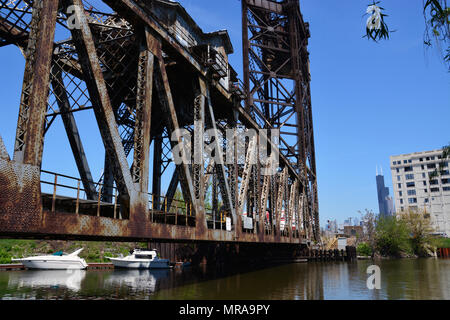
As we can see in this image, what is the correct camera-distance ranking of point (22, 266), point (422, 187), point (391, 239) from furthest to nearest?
point (422, 187) → point (391, 239) → point (22, 266)

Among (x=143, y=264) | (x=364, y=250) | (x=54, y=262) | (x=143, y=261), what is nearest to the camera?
(x=54, y=262)

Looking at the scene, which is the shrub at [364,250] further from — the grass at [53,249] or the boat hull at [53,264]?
the boat hull at [53,264]

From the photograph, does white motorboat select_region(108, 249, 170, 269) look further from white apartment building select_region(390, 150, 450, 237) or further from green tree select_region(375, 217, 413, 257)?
white apartment building select_region(390, 150, 450, 237)

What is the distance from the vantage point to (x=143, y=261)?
34344 millimetres

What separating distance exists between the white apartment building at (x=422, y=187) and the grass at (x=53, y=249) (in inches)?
3633

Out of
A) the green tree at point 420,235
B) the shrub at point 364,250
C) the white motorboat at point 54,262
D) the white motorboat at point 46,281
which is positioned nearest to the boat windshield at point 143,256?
the white motorboat at point 54,262

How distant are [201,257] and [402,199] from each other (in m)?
97.2

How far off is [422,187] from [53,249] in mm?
108971

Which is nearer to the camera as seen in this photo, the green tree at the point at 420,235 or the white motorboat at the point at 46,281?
the white motorboat at the point at 46,281

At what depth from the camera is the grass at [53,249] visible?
35531 millimetres

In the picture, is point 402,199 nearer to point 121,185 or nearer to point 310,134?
point 310,134

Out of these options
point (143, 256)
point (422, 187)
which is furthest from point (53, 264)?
point (422, 187)

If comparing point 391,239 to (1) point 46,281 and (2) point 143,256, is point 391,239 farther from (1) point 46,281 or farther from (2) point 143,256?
(1) point 46,281
